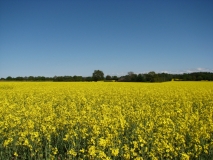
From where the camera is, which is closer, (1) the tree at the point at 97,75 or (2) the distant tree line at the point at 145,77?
(2) the distant tree line at the point at 145,77

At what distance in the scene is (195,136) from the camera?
5180 millimetres

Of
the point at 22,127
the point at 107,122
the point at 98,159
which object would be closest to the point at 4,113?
the point at 22,127

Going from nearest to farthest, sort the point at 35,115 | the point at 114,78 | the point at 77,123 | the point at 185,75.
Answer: the point at 77,123, the point at 35,115, the point at 185,75, the point at 114,78

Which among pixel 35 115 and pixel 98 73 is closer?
pixel 35 115

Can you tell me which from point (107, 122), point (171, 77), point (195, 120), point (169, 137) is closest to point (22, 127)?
point (107, 122)

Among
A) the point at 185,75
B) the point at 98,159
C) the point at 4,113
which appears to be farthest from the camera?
the point at 185,75

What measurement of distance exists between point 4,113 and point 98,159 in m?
5.02

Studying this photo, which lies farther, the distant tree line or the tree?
the tree

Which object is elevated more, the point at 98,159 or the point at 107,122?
the point at 107,122

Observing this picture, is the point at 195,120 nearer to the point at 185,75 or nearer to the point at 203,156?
the point at 203,156

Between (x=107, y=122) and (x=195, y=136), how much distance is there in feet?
6.73

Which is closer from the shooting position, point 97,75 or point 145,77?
point 145,77

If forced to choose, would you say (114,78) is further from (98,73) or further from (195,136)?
(195,136)

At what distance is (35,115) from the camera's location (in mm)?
6938
